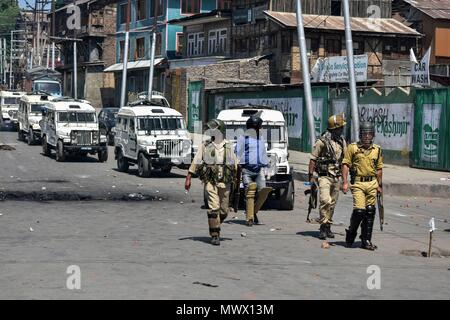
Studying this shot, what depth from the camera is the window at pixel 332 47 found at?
2012 inches

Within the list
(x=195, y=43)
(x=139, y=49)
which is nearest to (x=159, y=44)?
(x=139, y=49)

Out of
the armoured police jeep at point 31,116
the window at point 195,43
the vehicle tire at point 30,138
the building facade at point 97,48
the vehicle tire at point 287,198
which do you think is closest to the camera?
the vehicle tire at point 287,198

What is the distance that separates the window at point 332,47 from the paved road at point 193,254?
31.1 m

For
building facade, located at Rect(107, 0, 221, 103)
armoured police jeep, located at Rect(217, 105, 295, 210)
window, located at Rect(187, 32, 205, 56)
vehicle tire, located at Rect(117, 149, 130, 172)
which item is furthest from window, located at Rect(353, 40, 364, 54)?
armoured police jeep, located at Rect(217, 105, 295, 210)

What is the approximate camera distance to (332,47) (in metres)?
51.4

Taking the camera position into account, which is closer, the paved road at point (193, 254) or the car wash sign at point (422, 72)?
the paved road at point (193, 254)

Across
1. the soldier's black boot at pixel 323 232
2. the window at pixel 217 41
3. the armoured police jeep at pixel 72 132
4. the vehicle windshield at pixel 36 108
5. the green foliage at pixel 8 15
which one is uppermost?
the green foliage at pixel 8 15

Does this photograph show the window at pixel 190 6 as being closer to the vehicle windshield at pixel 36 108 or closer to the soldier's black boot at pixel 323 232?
the vehicle windshield at pixel 36 108

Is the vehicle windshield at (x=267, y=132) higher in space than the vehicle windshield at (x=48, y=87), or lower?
lower

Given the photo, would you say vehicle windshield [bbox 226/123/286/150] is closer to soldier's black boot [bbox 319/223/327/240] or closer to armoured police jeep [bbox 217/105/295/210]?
armoured police jeep [bbox 217/105/295/210]

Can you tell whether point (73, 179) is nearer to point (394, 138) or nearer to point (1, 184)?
point (1, 184)

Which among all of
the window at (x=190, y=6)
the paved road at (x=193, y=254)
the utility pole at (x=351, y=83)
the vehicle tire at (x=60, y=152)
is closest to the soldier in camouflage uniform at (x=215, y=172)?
the paved road at (x=193, y=254)
